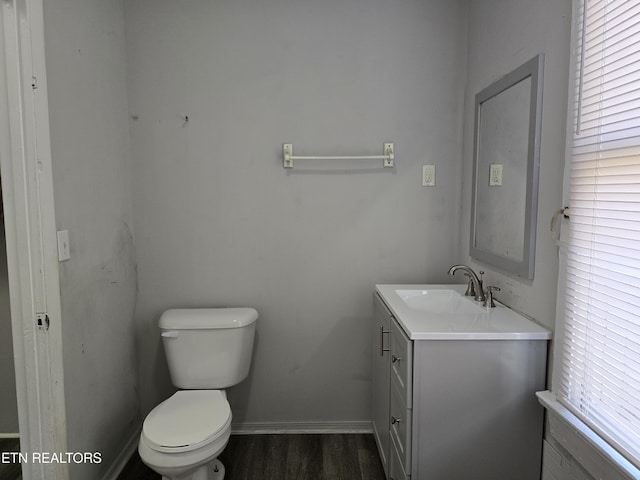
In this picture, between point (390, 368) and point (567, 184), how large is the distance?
39.0 inches

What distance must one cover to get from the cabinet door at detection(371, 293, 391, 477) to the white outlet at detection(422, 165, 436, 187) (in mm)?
700

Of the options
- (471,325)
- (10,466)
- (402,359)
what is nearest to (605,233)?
(471,325)

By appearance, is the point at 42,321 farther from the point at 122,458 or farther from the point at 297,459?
the point at 297,459

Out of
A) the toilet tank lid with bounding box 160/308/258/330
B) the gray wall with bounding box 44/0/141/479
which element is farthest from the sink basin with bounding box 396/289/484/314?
the gray wall with bounding box 44/0/141/479

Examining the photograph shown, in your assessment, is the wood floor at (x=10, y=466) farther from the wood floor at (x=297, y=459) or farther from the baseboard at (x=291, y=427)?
the baseboard at (x=291, y=427)

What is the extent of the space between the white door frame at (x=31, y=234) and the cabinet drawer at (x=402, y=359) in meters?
1.29

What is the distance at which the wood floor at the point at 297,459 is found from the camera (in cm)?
193

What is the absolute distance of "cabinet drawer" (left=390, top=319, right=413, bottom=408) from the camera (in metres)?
1.38

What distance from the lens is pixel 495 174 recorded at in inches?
71.2

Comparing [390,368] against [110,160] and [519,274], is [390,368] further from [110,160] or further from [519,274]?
[110,160]

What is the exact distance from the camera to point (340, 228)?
2219mm

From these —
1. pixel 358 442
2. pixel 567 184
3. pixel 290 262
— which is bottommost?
pixel 358 442

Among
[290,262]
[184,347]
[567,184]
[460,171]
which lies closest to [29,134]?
[184,347]

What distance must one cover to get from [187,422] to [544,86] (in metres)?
1.94
